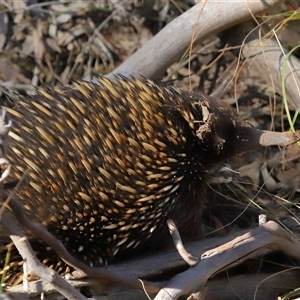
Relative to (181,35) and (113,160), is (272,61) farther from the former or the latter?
(113,160)

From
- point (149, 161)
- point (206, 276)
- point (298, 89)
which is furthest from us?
point (298, 89)

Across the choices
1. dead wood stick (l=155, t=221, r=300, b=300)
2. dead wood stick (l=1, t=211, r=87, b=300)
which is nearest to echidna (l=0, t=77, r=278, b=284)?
dead wood stick (l=155, t=221, r=300, b=300)

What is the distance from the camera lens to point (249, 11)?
320cm

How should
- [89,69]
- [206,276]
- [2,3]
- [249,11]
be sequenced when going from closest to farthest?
1. [206,276]
2. [249,11]
3. [89,69]
4. [2,3]

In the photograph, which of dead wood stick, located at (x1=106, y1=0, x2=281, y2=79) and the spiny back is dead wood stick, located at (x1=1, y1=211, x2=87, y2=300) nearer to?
the spiny back

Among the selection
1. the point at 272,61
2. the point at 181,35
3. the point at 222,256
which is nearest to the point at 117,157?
the point at 222,256

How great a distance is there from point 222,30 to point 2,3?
185 centimetres

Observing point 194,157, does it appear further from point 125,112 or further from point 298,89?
point 298,89

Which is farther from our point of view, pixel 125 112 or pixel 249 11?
pixel 249 11

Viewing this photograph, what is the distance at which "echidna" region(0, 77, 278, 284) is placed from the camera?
2.36 metres

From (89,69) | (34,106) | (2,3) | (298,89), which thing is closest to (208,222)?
(298,89)

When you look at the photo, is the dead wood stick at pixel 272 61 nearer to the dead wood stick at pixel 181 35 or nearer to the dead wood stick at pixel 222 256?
the dead wood stick at pixel 181 35

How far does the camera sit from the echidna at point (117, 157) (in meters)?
2.36

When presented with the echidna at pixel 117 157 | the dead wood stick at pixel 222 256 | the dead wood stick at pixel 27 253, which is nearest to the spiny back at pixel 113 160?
the echidna at pixel 117 157
